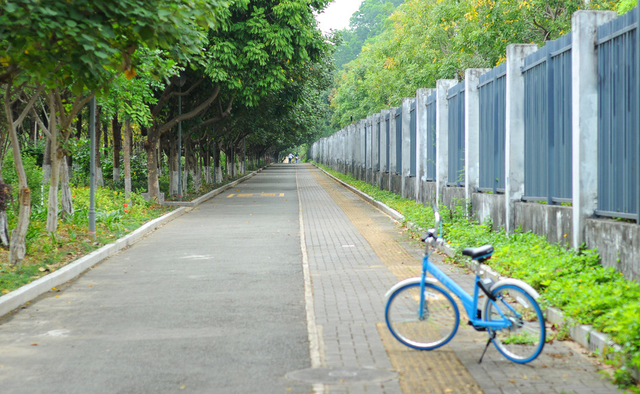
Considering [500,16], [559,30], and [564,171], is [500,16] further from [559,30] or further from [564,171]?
[564,171]

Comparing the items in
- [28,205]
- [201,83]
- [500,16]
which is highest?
[500,16]

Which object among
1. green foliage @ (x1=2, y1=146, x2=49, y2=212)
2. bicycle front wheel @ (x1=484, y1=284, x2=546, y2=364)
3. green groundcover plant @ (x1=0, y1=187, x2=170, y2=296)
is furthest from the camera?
green foliage @ (x1=2, y1=146, x2=49, y2=212)

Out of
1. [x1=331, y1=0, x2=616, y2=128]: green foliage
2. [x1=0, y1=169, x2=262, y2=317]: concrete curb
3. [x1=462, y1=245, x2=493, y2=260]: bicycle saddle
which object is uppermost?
[x1=331, y1=0, x2=616, y2=128]: green foliage

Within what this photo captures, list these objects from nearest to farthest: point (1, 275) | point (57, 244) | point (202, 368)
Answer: point (202, 368) < point (1, 275) < point (57, 244)

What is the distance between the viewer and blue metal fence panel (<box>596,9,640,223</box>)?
25.0 ft

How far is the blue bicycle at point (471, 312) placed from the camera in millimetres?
5703

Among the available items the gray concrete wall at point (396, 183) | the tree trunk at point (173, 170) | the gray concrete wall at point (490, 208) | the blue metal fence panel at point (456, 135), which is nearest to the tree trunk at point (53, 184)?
the gray concrete wall at point (490, 208)

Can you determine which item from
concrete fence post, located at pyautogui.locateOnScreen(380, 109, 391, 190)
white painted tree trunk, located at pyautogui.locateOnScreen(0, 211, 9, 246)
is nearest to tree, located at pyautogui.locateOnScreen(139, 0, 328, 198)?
concrete fence post, located at pyautogui.locateOnScreen(380, 109, 391, 190)

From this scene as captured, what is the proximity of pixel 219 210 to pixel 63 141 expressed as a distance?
31.9 feet

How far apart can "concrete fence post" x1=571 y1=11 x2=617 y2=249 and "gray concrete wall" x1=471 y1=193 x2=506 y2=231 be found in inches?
134

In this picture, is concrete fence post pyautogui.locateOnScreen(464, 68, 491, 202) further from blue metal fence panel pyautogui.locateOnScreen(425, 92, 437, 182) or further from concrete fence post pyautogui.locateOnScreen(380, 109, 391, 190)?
concrete fence post pyautogui.locateOnScreen(380, 109, 391, 190)

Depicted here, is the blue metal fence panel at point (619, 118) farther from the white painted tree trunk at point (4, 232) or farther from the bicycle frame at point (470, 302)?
the white painted tree trunk at point (4, 232)

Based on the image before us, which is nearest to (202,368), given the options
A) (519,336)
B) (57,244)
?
(519,336)

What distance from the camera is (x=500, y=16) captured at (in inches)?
1005
